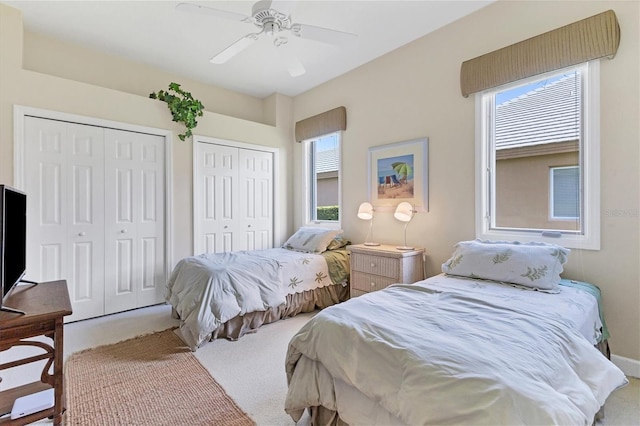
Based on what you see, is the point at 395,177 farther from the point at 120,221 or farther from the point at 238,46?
the point at 120,221

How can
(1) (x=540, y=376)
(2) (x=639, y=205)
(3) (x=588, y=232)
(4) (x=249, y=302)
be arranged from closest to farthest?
(1) (x=540, y=376) < (2) (x=639, y=205) < (3) (x=588, y=232) < (4) (x=249, y=302)

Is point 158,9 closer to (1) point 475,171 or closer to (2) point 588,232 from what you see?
(1) point 475,171

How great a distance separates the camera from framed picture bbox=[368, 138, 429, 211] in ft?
10.4

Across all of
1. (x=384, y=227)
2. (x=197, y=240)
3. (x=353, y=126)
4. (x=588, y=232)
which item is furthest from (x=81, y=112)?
(x=588, y=232)

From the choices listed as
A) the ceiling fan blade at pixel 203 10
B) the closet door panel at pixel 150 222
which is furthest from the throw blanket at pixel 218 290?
the ceiling fan blade at pixel 203 10

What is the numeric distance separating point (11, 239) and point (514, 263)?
314 cm

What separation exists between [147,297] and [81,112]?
212 centimetres

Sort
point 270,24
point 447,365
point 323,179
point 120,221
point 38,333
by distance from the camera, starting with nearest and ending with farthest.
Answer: point 447,365 → point 38,333 → point 270,24 → point 120,221 → point 323,179

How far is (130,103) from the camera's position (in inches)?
134

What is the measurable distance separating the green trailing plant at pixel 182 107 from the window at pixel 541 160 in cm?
317

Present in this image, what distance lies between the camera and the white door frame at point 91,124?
2744 mm

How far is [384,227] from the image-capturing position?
3.60 meters

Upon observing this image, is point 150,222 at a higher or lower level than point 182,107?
lower

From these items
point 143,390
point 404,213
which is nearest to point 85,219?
point 143,390
